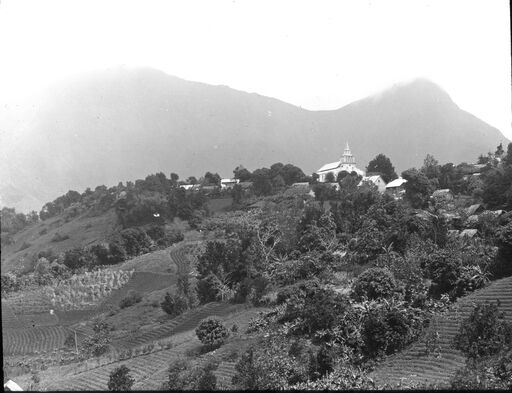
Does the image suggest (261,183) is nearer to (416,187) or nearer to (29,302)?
(416,187)

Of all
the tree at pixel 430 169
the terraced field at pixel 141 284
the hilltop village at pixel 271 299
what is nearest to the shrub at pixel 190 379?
the hilltop village at pixel 271 299

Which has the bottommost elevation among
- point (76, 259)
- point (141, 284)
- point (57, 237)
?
point (141, 284)

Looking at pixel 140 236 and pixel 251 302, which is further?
pixel 140 236

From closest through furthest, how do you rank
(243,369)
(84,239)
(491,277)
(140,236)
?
(243,369) → (491,277) → (140,236) → (84,239)

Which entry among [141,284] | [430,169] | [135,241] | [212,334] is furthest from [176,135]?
[430,169]

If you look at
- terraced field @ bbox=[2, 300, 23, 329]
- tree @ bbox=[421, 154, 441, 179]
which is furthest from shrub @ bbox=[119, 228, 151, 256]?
tree @ bbox=[421, 154, 441, 179]

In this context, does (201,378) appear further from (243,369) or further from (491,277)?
(491,277)

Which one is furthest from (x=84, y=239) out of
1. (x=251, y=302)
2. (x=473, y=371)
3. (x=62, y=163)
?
(x=473, y=371)
